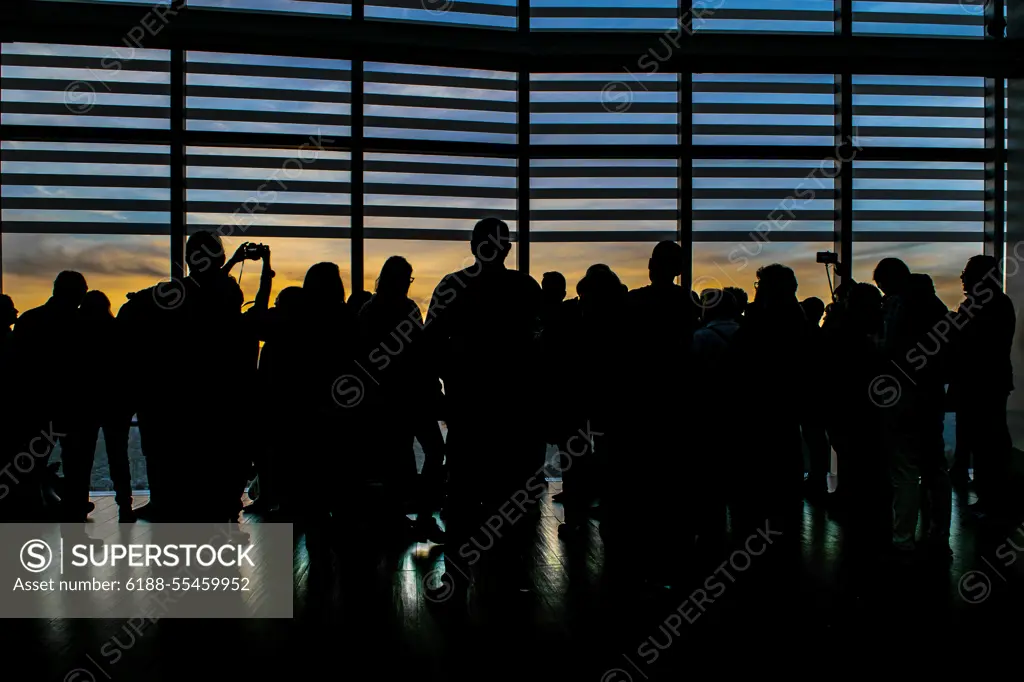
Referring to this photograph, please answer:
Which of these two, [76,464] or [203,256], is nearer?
[203,256]

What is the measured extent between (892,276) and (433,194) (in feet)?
12.3

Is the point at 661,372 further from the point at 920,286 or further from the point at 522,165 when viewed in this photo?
the point at 522,165

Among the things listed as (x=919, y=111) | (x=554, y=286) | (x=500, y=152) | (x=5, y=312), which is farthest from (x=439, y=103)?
(x=919, y=111)

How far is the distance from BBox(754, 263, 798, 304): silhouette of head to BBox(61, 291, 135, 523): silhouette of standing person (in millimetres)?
3109

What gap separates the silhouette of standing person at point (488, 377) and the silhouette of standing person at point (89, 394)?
74.5 inches

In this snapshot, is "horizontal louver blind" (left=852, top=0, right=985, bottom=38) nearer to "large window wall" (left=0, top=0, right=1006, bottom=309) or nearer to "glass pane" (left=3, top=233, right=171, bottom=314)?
"large window wall" (left=0, top=0, right=1006, bottom=309)

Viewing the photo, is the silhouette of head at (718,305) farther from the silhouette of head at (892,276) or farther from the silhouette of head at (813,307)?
the silhouette of head at (813,307)

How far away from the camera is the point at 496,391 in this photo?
125 inches

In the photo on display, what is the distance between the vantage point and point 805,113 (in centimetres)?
670

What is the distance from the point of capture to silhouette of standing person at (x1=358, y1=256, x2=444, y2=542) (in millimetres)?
3551

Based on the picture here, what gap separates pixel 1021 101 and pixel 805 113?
1731 mm

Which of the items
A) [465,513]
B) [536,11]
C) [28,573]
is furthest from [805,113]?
[28,573]

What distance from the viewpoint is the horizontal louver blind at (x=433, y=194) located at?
6375mm

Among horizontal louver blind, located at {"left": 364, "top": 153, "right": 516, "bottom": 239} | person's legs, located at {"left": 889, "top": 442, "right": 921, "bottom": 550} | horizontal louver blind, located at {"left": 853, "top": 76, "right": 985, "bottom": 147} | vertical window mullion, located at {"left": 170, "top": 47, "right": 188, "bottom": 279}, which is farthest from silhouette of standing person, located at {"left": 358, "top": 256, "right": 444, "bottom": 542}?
horizontal louver blind, located at {"left": 853, "top": 76, "right": 985, "bottom": 147}
